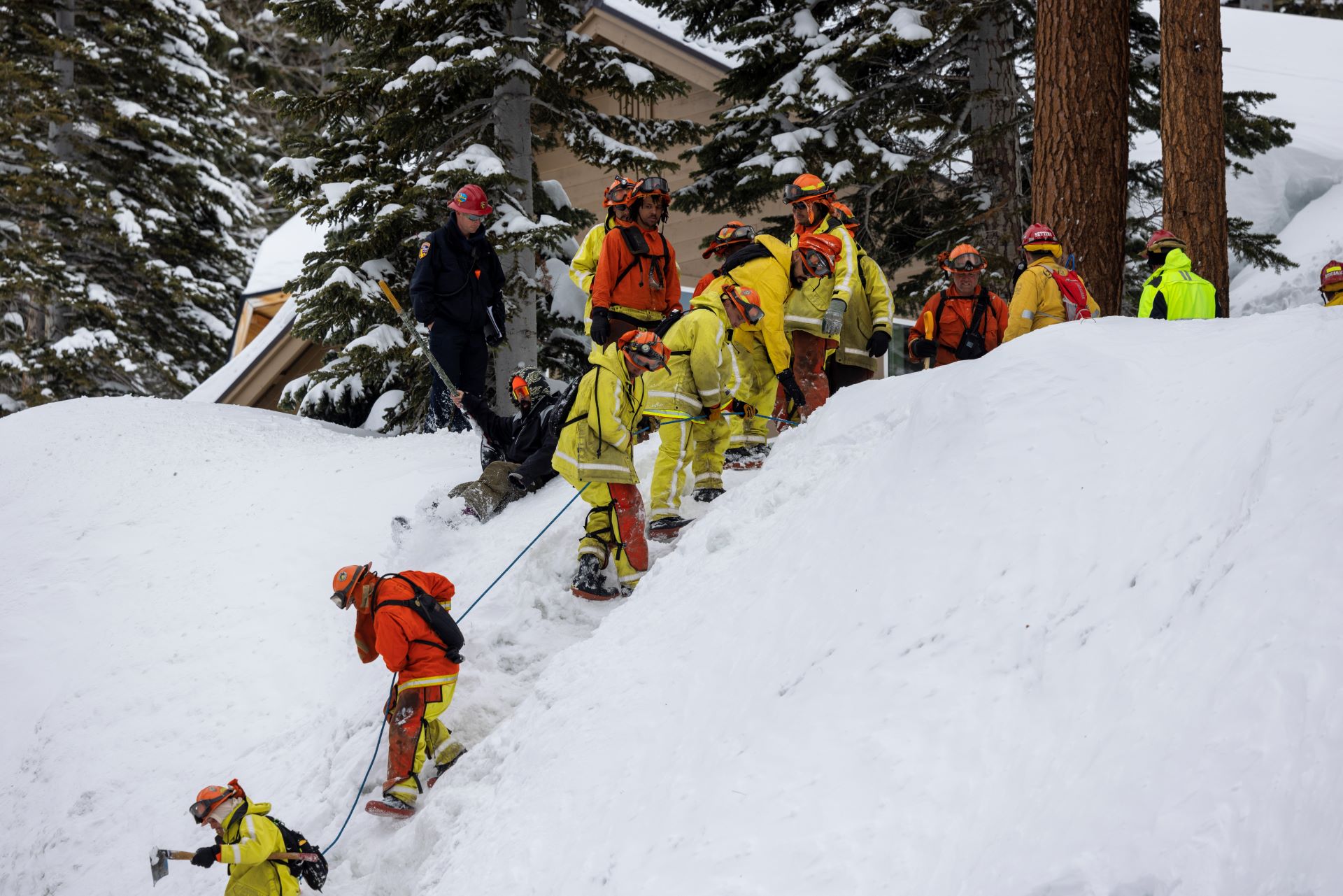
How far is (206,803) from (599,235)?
4.90 m

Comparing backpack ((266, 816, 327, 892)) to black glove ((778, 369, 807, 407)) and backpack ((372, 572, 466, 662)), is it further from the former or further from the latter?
black glove ((778, 369, 807, 407))

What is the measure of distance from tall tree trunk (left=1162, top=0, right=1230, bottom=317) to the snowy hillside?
2973 millimetres

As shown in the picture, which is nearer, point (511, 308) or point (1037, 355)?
point (1037, 355)

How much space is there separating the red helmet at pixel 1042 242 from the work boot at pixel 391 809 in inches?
206

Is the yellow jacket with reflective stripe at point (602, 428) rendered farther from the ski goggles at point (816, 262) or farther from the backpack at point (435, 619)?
the ski goggles at point (816, 262)

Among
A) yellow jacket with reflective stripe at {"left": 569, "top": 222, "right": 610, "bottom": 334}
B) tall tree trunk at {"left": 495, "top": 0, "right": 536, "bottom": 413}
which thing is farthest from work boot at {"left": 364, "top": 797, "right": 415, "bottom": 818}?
tall tree trunk at {"left": 495, "top": 0, "right": 536, "bottom": 413}

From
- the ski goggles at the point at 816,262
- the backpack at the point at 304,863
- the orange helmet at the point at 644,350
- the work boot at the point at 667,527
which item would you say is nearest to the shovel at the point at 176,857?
the backpack at the point at 304,863

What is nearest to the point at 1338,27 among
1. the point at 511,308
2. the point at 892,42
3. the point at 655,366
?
the point at 892,42

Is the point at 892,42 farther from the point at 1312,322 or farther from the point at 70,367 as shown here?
the point at 70,367

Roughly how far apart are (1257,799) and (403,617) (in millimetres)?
4255

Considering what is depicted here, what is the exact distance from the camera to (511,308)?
1155 cm

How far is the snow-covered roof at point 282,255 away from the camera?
22.5 meters

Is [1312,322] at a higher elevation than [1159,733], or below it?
higher

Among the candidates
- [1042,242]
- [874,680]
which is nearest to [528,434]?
[1042,242]
